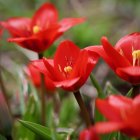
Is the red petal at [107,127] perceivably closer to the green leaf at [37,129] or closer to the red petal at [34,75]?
the green leaf at [37,129]

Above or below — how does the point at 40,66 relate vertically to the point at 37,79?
above

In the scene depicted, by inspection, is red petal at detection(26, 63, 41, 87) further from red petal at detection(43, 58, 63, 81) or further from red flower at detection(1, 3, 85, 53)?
red petal at detection(43, 58, 63, 81)

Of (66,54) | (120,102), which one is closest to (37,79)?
(66,54)

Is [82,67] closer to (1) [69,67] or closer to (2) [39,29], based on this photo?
(1) [69,67]

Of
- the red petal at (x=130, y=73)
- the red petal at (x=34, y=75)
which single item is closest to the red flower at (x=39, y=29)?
the red petal at (x=34, y=75)

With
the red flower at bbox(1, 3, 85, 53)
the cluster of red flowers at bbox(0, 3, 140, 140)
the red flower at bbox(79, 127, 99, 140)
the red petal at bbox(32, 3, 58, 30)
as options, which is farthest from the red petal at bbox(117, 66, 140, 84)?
the red petal at bbox(32, 3, 58, 30)

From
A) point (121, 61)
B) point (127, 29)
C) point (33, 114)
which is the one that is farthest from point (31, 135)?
point (127, 29)
